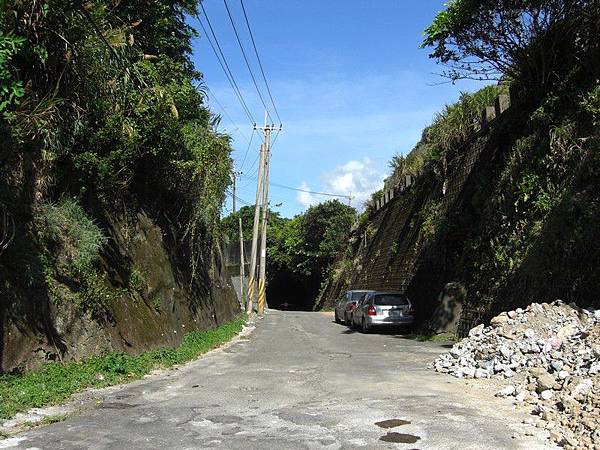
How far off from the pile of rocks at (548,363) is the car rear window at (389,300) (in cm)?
917

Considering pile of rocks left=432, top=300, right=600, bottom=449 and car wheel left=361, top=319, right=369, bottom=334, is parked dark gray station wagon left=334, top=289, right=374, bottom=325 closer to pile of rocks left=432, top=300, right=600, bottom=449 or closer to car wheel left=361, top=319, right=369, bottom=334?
car wheel left=361, top=319, right=369, bottom=334

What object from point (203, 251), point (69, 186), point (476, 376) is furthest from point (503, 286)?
point (69, 186)

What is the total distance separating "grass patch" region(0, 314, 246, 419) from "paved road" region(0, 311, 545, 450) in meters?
0.47

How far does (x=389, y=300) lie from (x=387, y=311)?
46 cm

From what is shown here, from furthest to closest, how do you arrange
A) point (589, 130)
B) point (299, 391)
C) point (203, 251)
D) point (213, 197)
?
1. point (203, 251)
2. point (213, 197)
3. point (589, 130)
4. point (299, 391)

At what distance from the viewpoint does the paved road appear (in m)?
6.25

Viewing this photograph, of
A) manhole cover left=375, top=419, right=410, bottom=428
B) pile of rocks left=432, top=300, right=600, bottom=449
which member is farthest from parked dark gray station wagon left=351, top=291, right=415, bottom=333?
manhole cover left=375, top=419, right=410, bottom=428

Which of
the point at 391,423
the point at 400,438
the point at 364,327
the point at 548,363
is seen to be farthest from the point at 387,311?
the point at 400,438

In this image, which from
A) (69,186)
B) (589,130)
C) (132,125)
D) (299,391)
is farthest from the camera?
(589,130)

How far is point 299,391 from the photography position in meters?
9.20

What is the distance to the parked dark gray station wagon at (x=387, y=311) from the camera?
2092 centimetres

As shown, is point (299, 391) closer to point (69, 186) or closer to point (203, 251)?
point (69, 186)

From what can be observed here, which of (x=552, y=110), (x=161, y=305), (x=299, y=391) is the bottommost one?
(x=299, y=391)

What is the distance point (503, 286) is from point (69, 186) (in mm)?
11151
